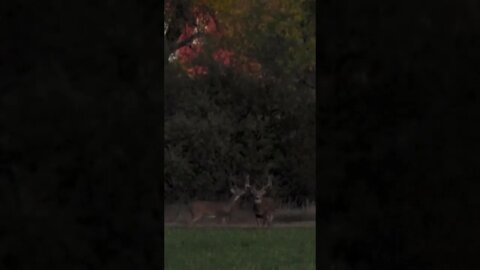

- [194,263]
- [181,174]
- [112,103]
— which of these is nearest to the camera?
[112,103]

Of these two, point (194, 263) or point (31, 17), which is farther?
point (194, 263)

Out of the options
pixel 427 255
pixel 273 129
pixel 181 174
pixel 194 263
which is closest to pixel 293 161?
pixel 273 129

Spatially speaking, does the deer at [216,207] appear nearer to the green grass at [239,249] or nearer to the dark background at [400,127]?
the green grass at [239,249]

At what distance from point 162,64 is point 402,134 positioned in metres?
0.43

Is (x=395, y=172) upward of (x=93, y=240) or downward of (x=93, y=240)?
upward

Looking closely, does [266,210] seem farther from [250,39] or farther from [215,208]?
[250,39]

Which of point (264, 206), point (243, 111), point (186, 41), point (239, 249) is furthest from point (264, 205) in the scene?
point (186, 41)

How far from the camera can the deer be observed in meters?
16.1

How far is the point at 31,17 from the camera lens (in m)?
1.69

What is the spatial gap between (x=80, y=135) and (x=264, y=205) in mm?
14875

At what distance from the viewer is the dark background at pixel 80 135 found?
1677 mm

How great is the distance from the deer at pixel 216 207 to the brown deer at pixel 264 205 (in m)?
0.25

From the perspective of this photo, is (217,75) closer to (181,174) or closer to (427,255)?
(181,174)

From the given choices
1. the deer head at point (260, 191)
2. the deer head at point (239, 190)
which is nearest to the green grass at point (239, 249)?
the deer head at point (260, 191)
